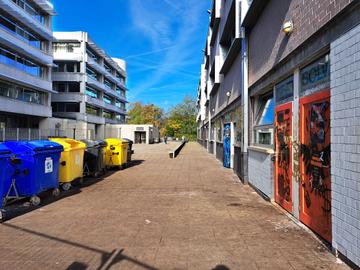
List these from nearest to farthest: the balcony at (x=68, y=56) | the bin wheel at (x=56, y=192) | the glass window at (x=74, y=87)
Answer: the bin wheel at (x=56, y=192)
the balcony at (x=68, y=56)
the glass window at (x=74, y=87)

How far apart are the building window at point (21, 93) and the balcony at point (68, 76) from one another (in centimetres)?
1264

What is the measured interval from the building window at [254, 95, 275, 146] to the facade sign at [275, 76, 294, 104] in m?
0.71

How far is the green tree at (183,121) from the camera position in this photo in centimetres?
9219

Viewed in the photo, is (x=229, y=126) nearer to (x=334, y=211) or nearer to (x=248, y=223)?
(x=248, y=223)

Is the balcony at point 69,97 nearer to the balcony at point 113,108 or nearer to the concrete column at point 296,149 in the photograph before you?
the balcony at point 113,108

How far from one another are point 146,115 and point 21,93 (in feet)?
228

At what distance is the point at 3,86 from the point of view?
101ft

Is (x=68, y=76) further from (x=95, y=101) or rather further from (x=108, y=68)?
(x=108, y=68)

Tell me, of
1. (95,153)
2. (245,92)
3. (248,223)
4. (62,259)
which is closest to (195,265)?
(62,259)

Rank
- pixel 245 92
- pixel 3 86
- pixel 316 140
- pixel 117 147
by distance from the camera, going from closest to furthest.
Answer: pixel 316 140 → pixel 245 92 → pixel 117 147 → pixel 3 86

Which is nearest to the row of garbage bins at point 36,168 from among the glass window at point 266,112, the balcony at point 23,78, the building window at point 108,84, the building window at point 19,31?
the glass window at point 266,112

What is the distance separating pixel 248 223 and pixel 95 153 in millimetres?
7783

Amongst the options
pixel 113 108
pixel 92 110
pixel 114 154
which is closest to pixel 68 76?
pixel 92 110

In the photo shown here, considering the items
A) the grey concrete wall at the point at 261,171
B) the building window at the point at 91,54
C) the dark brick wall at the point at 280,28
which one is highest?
the building window at the point at 91,54
